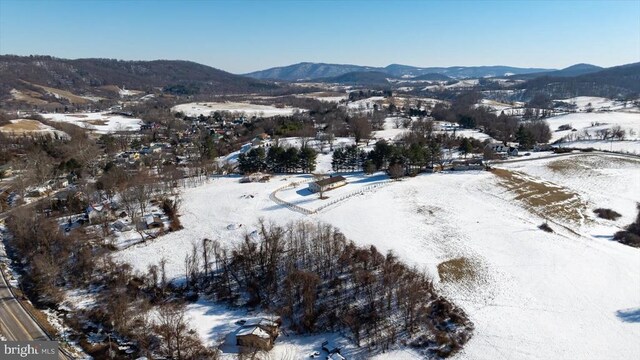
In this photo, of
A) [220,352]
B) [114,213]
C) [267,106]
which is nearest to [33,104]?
[267,106]

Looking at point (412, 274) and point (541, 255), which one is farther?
point (541, 255)

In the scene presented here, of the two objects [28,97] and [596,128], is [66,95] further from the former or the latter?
[596,128]

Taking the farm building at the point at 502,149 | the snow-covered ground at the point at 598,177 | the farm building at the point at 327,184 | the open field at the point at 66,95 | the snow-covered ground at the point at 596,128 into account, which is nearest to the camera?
the snow-covered ground at the point at 598,177

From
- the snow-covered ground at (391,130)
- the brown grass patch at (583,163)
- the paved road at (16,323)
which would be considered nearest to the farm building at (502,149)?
the brown grass patch at (583,163)

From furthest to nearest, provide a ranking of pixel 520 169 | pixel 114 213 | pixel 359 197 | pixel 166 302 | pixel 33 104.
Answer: pixel 33 104 → pixel 520 169 → pixel 359 197 → pixel 114 213 → pixel 166 302

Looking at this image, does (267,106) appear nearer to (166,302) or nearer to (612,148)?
(612,148)

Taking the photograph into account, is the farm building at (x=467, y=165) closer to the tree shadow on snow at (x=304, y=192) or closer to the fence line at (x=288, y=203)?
the tree shadow on snow at (x=304, y=192)

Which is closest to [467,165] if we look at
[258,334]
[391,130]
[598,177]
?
[598,177]

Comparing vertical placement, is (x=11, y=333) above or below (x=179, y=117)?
below
